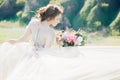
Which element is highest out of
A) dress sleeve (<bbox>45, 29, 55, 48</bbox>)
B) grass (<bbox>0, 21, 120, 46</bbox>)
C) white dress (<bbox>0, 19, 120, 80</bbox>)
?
grass (<bbox>0, 21, 120, 46</bbox>)

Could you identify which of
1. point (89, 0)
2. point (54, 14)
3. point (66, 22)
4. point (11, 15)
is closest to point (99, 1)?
point (89, 0)

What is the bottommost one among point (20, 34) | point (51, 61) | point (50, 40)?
point (51, 61)

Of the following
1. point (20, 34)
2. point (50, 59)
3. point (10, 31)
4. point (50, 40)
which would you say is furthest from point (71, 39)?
point (10, 31)

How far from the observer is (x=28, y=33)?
2.86 m

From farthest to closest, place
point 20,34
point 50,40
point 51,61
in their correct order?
1. point 20,34
2. point 50,40
3. point 51,61

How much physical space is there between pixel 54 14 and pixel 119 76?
2.32 feet

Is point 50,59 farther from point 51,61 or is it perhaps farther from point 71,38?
point 71,38

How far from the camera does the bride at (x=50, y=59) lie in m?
2.44

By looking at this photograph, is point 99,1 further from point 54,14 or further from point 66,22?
point 54,14

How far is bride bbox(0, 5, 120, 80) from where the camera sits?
244cm

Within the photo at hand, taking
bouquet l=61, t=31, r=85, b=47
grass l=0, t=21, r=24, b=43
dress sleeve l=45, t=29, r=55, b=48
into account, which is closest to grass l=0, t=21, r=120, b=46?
grass l=0, t=21, r=24, b=43

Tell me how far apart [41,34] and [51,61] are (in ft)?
0.95

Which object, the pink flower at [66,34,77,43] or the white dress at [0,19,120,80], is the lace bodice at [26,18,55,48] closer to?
the white dress at [0,19,120,80]

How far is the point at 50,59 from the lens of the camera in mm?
2619
